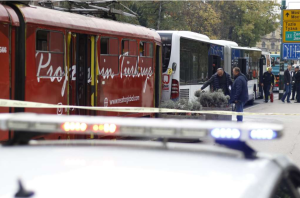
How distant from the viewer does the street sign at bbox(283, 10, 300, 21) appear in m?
30.2

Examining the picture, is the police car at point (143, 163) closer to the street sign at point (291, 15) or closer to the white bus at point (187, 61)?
the white bus at point (187, 61)

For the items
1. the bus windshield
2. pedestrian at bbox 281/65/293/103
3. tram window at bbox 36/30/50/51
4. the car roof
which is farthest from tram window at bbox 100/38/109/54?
pedestrian at bbox 281/65/293/103

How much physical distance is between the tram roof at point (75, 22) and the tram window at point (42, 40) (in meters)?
0.17

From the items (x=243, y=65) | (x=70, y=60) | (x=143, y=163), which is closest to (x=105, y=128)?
(x=143, y=163)

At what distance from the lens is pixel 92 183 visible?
2.03 metres

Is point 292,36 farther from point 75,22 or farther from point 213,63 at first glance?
point 75,22

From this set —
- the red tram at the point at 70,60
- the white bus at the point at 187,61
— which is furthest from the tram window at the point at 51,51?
the white bus at the point at 187,61

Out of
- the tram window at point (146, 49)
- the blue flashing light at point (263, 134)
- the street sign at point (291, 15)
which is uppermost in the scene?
the street sign at point (291, 15)

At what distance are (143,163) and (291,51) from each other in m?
30.0

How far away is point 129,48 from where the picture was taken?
13727mm

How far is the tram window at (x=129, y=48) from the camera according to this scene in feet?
43.9

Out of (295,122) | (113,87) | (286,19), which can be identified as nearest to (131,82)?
(113,87)

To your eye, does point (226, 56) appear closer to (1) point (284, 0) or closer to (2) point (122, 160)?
(1) point (284, 0)

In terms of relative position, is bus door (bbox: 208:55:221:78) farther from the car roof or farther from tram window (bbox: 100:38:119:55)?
the car roof
